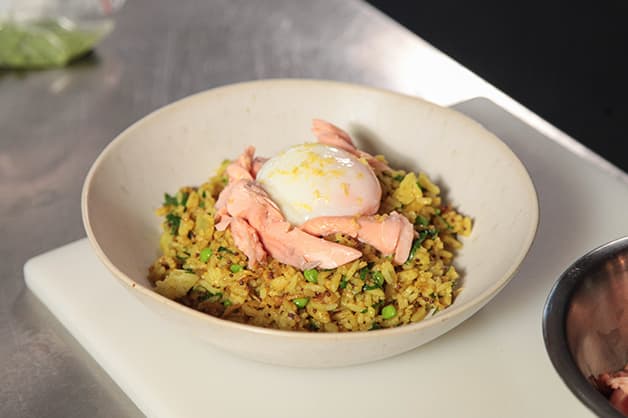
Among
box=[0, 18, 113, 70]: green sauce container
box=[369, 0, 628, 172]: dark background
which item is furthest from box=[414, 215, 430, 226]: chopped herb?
box=[369, 0, 628, 172]: dark background

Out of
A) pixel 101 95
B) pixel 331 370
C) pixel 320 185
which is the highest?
pixel 320 185

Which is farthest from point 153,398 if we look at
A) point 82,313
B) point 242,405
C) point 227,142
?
point 227,142

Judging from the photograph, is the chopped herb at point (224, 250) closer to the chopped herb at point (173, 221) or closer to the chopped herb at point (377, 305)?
the chopped herb at point (173, 221)

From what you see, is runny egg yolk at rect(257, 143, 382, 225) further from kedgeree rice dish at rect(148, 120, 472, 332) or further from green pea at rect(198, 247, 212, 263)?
green pea at rect(198, 247, 212, 263)

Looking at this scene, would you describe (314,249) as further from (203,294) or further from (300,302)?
(203,294)

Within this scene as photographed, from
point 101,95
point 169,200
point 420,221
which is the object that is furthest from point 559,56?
point 169,200

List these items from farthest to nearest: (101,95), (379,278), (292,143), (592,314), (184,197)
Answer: (101,95) < (292,143) < (184,197) < (379,278) < (592,314)

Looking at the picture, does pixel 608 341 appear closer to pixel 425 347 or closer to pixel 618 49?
pixel 425 347
